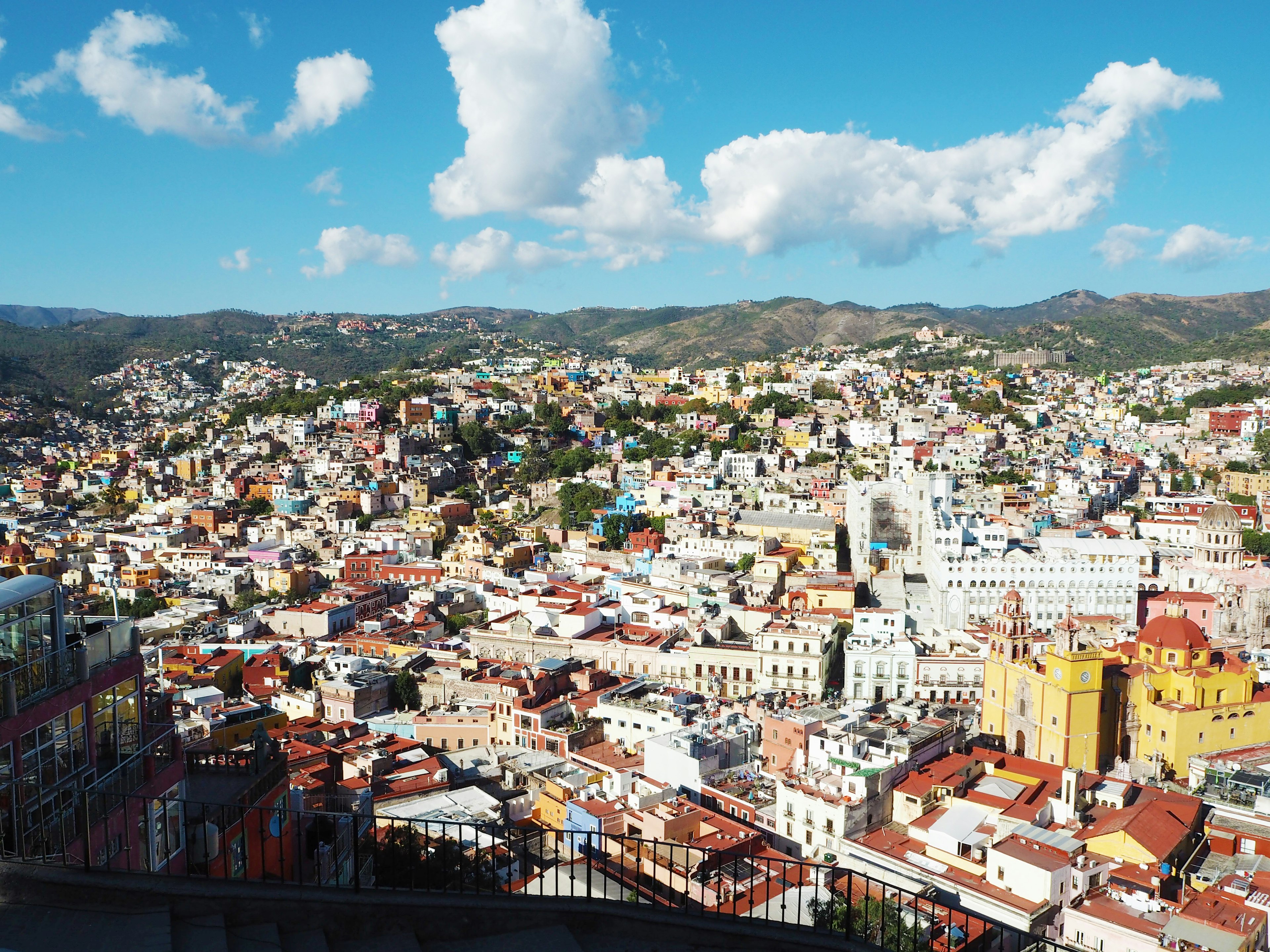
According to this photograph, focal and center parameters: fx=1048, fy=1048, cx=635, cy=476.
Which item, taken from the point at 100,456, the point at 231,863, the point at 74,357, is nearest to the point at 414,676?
the point at 231,863

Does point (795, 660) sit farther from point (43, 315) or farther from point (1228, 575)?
point (43, 315)

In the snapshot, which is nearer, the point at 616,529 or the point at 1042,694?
the point at 1042,694

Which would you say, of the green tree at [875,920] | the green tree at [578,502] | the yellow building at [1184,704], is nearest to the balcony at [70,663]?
the green tree at [875,920]

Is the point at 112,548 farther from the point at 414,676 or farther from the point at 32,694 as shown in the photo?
the point at 32,694

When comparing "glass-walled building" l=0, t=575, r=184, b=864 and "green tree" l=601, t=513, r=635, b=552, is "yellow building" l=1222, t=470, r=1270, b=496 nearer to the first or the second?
"green tree" l=601, t=513, r=635, b=552

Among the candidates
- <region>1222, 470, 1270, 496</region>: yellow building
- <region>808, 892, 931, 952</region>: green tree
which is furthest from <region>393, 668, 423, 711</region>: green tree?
<region>1222, 470, 1270, 496</region>: yellow building

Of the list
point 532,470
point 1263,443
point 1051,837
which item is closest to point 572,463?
point 532,470

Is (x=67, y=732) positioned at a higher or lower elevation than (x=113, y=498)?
higher
